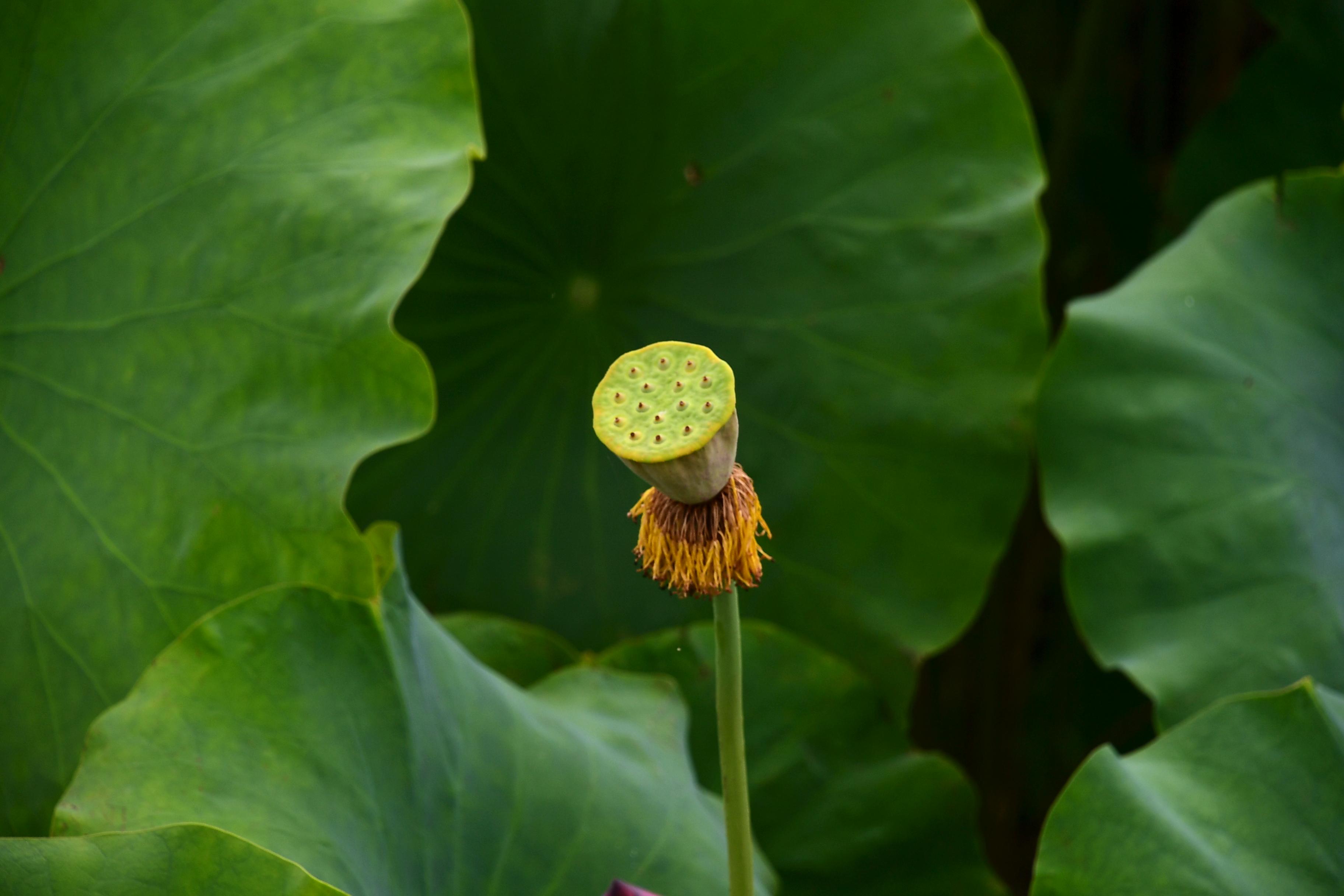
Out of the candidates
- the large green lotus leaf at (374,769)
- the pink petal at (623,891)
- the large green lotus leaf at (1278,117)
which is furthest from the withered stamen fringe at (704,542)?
the large green lotus leaf at (1278,117)

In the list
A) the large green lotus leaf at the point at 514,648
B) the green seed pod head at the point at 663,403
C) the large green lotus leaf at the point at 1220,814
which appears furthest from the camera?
the large green lotus leaf at the point at 514,648

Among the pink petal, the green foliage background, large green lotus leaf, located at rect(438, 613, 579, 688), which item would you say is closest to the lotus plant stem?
the pink petal

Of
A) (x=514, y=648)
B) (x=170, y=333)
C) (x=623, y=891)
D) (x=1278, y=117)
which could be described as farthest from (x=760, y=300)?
(x=1278, y=117)

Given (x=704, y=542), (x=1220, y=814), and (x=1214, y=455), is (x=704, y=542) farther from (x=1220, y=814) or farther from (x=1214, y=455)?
(x=1214, y=455)

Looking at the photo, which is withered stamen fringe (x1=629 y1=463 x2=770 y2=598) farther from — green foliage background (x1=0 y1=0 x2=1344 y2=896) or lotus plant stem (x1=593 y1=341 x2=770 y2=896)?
green foliage background (x1=0 y1=0 x2=1344 y2=896)

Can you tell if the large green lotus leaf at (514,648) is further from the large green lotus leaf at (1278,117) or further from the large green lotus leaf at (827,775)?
the large green lotus leaf at (1278,117)

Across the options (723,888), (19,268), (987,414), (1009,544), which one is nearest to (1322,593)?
(987,414)
